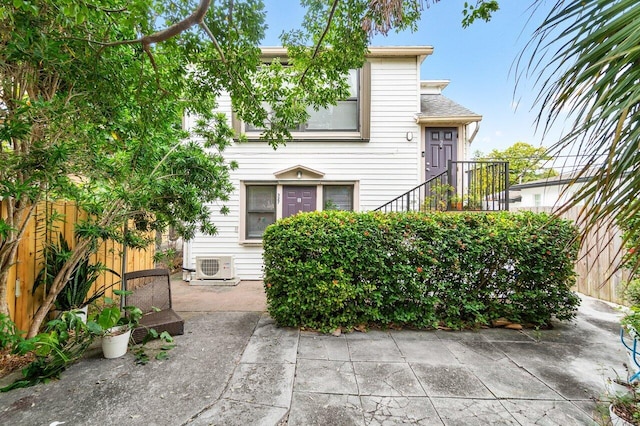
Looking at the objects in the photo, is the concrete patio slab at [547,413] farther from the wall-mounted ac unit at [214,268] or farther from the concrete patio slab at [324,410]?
the wall-mounted ac unit at [214,268]

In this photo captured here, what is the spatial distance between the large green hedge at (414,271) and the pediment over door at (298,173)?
299cm

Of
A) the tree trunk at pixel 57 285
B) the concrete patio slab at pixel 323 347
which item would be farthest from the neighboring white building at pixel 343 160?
the concrete patio slab at pixel 323 347

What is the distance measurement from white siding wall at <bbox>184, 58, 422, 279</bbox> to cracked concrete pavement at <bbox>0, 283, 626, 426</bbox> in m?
3.36

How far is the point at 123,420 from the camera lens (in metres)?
1.89

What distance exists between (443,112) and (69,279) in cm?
787

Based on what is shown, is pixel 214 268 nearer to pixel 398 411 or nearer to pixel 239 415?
pixel 239 415

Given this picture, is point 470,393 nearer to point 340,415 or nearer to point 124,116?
point 340,415

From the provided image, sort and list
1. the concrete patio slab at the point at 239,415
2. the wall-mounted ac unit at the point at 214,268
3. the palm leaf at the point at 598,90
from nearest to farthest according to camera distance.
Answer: the palm leaf at the point at 598,90
the concrete patio slab at the point at 239,415
the wall-mounted ac unit at the point at 214,268

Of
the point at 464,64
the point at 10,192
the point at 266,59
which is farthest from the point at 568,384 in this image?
the point at 266,59

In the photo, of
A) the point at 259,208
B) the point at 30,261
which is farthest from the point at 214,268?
the point at 30,261

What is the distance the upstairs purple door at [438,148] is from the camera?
6.68 meters

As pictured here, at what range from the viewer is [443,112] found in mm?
6727

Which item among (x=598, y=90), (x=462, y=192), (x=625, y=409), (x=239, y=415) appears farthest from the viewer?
(x=462, y=192)

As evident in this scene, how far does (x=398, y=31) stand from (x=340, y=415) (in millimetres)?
3998
